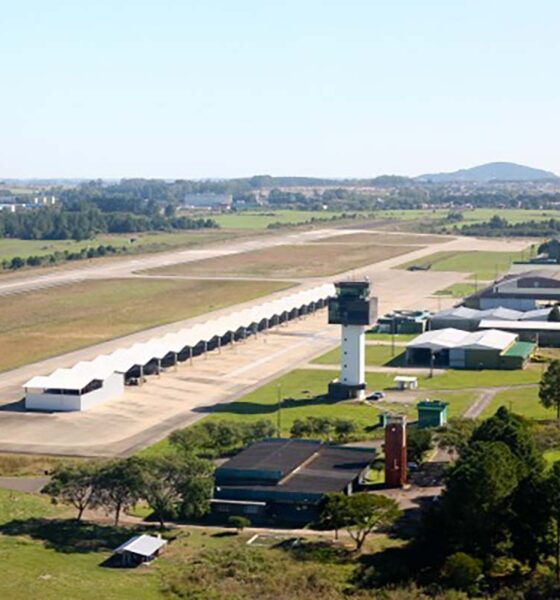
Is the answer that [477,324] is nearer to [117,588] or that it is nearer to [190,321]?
[190,321]

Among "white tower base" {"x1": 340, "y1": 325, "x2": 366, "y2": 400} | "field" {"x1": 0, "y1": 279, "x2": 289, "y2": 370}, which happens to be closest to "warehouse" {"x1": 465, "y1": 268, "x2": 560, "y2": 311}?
"field" {"x1": 0, "y1": 279, "x2": 289, "y2": 370}

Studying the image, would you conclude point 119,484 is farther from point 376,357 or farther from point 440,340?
point 440,340

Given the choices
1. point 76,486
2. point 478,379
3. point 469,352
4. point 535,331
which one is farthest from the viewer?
point 535,331

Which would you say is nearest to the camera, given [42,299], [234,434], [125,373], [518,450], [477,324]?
[518,450]

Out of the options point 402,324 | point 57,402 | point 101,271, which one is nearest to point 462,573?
point 57,402

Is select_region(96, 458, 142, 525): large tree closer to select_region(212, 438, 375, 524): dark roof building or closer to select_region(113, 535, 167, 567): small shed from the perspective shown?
select_region(113, 535, 167, 567): small shed

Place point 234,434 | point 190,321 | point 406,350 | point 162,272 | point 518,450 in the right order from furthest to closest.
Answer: point 162,272, point 190,321, point 406,350, point 234,434, point 518,450

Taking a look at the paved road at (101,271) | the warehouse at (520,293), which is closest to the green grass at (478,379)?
the warehouse at (520,293)

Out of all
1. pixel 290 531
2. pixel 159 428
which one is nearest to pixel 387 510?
pixel 290 531
